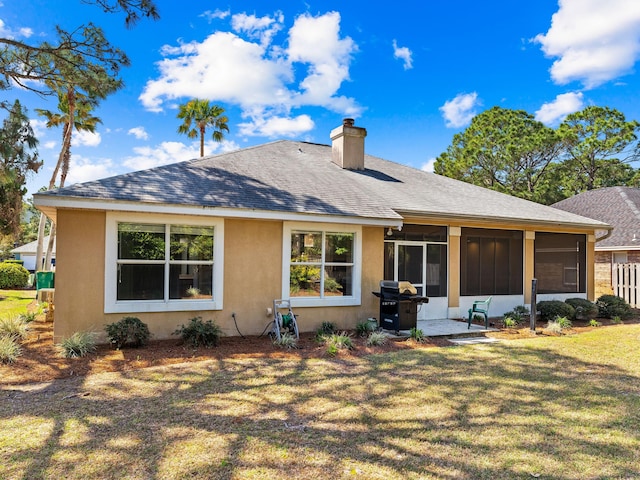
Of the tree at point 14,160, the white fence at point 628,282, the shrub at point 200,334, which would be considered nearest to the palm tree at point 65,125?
the tree at point 14,160

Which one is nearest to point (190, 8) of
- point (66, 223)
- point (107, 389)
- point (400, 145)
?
point (66, 223)

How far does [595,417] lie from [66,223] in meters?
8.78

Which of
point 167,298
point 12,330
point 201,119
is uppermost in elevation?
point 201,119

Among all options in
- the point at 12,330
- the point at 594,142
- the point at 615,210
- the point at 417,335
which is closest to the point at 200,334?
the point at 12,330

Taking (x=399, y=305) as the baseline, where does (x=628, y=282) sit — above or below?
above

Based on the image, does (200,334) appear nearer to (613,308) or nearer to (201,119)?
(613,308)

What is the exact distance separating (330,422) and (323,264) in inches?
216

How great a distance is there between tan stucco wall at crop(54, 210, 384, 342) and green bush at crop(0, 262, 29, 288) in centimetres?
1912

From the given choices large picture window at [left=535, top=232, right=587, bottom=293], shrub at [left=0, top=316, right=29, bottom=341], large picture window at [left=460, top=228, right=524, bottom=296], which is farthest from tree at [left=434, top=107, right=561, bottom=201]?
shrub at [left=0, top=316, right=29, bottom=341]

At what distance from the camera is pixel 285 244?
30.8 ft

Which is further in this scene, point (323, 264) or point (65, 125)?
point (65, 125)

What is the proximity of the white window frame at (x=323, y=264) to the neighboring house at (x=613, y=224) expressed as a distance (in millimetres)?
13283

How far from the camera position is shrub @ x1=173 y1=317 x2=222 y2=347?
795 cm

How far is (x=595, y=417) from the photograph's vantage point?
15.6 ft
